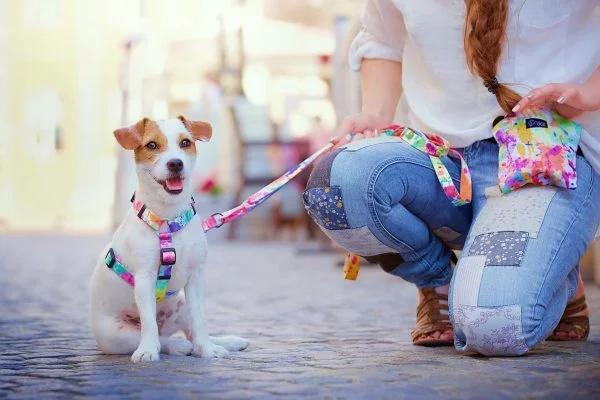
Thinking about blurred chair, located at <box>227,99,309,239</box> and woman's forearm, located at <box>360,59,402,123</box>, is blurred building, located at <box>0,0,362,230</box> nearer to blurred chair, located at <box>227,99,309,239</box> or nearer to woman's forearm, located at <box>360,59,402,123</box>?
blurred chair, located at <box>227,99,309,239</box>

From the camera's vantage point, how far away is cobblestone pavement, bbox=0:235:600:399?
191cm

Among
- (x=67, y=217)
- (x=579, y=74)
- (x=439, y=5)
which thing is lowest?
(x=67, y=217)

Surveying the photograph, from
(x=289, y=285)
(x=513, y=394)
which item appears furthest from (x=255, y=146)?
(x=513, y=394)

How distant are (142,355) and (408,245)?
68cm

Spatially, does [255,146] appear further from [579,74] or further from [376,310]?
[579,74]

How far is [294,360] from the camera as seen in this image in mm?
2354

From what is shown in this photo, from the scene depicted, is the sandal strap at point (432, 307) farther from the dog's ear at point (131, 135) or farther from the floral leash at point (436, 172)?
the dog's ear at point (131, 135)

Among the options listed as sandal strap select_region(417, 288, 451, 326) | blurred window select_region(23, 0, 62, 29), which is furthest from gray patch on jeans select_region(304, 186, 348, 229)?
blurred window select_region(23, 0, 62, 29)

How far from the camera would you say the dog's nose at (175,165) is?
97.0 inches

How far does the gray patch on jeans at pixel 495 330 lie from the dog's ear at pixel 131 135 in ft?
2.86

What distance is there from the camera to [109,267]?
252cm

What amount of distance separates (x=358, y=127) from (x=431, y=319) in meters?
0.52

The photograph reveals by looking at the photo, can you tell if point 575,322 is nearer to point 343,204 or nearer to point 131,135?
point 343,204

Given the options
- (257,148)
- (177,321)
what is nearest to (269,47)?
(257,148)
